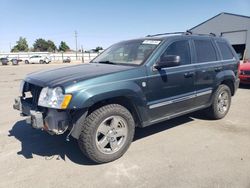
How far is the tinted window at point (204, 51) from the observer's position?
489cm

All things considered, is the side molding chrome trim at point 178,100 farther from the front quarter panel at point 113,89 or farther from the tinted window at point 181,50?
the tinted window at point 181,50

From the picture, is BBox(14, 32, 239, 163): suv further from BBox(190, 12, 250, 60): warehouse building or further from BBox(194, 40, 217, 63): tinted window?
BBox(190, 12, 250, 60): warehouse building

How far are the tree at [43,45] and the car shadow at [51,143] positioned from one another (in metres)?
110

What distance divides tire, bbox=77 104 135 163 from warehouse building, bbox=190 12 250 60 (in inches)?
1039

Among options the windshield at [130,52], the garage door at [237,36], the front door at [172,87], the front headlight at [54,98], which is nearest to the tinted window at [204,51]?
the front door at [172,87]

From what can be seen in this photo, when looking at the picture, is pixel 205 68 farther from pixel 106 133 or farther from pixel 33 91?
pixel 33 91

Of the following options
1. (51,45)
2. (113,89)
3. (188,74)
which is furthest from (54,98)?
(51,45)

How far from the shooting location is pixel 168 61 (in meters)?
3.93

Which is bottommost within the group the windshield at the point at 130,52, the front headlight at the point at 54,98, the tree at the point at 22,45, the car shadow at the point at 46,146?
the car shadow at the point at 46,146

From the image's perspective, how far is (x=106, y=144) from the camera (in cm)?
364

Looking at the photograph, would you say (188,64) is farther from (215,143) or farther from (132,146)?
(132,146)

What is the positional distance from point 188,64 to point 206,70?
552 mm

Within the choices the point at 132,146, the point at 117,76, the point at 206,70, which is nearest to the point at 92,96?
the point at 117,76

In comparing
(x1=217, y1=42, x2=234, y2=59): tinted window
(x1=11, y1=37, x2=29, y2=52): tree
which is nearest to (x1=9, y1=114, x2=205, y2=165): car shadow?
(x1=217, y1=42, x2=234, y2=59): tinted window
